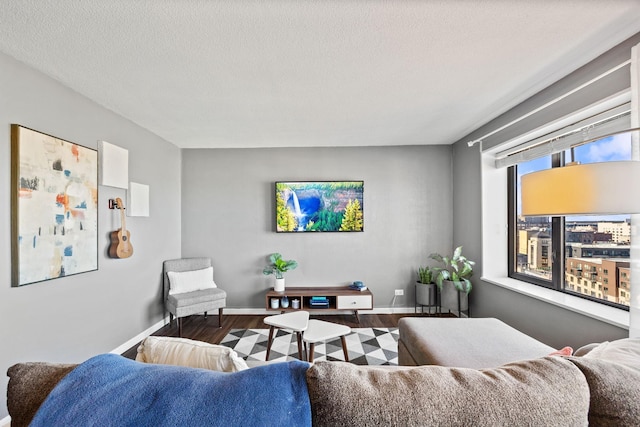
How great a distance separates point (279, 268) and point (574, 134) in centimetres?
325

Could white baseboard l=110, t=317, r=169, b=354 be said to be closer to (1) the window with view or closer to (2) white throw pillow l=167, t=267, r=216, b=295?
(2) white throw pillow l=167, t=267, r=216, b=295

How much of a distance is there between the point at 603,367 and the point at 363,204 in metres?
3.17

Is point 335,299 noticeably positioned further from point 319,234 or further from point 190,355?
point 190,355

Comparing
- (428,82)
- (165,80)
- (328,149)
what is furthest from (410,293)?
(165,80)

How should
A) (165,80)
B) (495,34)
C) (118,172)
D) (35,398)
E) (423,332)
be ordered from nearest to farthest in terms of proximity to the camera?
(35,398) < (495,34) < (423,332) < (165,80) < (118,172)

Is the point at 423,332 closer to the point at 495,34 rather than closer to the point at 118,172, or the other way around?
the point at 495,34

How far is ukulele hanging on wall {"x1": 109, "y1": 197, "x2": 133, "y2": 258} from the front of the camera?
8.57 feet

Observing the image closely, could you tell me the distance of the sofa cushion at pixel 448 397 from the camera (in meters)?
0.65

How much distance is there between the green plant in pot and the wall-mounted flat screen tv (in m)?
1.04

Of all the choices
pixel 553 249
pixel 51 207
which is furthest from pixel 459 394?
pixel 51 207

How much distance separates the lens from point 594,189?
0.95 m

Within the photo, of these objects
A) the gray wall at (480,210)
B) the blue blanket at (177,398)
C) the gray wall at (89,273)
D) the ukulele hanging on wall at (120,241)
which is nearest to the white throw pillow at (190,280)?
the gray wall at (89,273)

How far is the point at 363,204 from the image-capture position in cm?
391

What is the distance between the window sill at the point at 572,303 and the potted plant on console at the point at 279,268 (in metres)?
2.44
